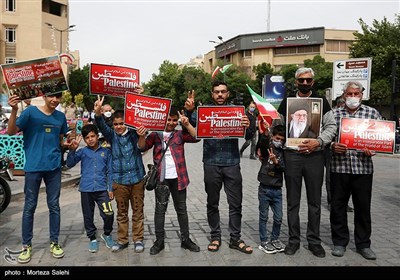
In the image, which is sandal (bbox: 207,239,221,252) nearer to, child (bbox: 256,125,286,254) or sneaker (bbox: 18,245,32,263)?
child (bbox: 256,125,286,254)

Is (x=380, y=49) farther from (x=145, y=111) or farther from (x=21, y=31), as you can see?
(x=21, y=31)

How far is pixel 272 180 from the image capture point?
4957 millimetres

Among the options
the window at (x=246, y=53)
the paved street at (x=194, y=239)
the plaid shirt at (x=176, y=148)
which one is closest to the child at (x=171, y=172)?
the plaid shirt at (x=176, y=148)

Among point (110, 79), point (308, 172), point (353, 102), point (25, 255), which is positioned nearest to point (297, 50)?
point (353, 102)

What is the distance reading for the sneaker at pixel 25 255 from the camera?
177 inches

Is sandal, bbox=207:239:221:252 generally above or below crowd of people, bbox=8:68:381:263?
below

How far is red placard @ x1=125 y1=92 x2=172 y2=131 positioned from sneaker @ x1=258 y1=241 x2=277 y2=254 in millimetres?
1911

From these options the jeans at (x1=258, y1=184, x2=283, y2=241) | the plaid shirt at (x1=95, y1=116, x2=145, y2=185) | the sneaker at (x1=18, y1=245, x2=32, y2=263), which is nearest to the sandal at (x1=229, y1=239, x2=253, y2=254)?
the jeans at (x1=258, y1=184, x2=283, y2=241)

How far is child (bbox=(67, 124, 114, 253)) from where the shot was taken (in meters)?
4.98

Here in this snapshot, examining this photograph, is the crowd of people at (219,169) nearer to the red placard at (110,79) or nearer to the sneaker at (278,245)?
the sneaker at (278,245)

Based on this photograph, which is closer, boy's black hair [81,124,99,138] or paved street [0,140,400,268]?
paved street [0,140,400,268]

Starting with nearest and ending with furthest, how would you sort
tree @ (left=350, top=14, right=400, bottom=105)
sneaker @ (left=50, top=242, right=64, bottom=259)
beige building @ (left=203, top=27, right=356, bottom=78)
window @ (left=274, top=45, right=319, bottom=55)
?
1. sneaker @ (left=50, top=242, right=64, bottom=259)
2. tree @ (left=350, top=14, right=400, bottom=105)
3. beige building @ (left=203, top=27, right=356, bottom=78)
4. window @ (left=274, top=45, right=319, bottom=55)

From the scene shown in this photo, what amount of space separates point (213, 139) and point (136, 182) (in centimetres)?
109
